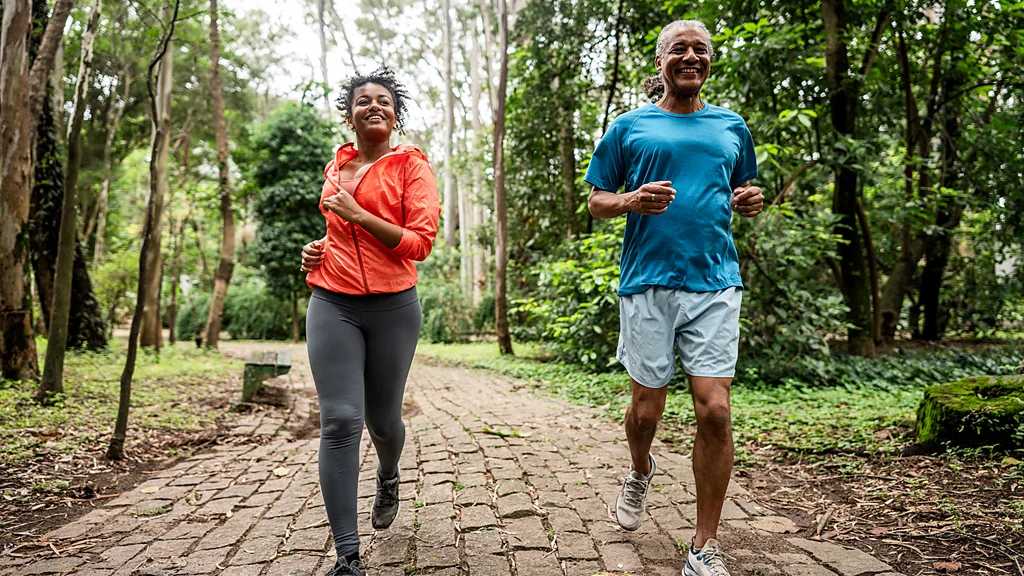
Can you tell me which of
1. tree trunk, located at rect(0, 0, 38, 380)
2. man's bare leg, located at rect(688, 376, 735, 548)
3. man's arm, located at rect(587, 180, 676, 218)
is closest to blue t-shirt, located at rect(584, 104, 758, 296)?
man's arm, located at rect(587, 180, 676, 218)

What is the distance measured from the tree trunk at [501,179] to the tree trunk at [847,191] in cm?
517

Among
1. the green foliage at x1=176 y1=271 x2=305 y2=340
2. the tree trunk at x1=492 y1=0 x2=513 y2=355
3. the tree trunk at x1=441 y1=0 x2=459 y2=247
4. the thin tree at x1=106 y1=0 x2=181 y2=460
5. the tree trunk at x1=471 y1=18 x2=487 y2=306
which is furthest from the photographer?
the tree trunk at x1=441 y1=0 x2=459 y2=247

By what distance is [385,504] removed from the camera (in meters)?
3.04

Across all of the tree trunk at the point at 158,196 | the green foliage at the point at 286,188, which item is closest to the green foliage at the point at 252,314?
the green foliage at the point at 286,188

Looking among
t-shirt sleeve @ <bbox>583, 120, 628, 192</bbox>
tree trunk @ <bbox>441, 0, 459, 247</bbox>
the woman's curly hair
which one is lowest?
t-shirt sleeve @ <bbox>583, 120, 628, 192</bbox>

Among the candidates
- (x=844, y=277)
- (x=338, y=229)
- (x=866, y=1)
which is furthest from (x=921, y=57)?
(x=338, y=229)

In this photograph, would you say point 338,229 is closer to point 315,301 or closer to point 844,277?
point 315,301

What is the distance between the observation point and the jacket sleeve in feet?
8.73

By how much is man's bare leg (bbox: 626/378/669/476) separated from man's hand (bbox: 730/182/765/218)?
0.80m

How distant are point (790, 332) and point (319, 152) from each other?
14619 mm

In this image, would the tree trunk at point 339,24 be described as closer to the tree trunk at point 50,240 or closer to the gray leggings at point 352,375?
the tree trunk at point 50,240

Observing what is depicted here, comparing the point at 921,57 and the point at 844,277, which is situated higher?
the point at 921,57

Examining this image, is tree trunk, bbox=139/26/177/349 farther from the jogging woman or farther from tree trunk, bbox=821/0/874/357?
tree trunk, bbox=821/0/874/357

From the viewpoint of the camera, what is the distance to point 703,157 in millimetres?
2680
